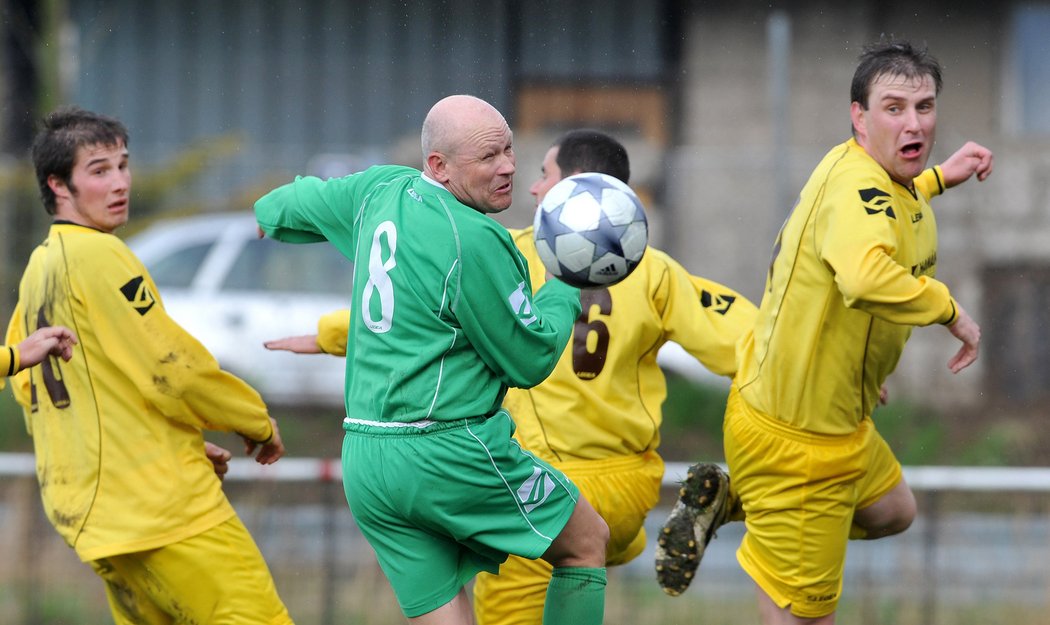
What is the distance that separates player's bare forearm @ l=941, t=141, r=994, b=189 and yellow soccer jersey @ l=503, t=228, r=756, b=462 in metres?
0.96

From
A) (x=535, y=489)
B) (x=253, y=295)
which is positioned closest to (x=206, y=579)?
(x=535, y=489)

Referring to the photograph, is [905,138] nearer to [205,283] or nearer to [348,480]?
[348,480]

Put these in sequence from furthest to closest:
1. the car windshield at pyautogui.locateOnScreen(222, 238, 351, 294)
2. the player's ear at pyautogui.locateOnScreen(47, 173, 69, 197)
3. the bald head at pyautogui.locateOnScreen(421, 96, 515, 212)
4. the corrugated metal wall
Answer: the corrugated metal wall
the car windshield at pyautogui.locateOnScreen(222, 238, 351, 294)
the player's ear at pyautogui.locateOnScreen(47, 173, 69, 197)
the bald head at pyautogui.locateOnScreen(421, 96, 515, 212)

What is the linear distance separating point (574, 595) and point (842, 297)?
4.62ft

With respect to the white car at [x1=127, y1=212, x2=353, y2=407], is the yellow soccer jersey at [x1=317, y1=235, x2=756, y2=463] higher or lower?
higher

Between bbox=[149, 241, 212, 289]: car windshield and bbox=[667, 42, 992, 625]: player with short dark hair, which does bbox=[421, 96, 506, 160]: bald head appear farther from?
bbox=[149, 241, 212, 289]: car windshield

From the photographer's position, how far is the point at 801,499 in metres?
5.32

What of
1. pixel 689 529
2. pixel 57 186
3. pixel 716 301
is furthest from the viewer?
pixel 716 301

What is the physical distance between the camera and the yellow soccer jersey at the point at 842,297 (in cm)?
470

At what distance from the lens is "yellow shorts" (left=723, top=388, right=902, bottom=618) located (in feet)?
17.4

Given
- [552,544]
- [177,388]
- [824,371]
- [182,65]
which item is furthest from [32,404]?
[182,65]

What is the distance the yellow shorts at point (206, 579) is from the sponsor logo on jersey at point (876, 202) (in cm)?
245

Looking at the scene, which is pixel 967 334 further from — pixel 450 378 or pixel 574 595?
pixel 450 378

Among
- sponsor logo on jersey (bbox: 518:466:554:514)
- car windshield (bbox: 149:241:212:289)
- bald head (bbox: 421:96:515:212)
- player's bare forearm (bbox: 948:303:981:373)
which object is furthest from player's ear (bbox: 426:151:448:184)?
car windshield (bbox: 149:241:212:289)
